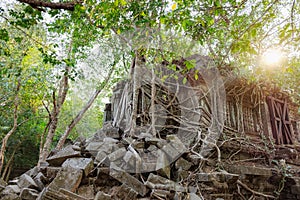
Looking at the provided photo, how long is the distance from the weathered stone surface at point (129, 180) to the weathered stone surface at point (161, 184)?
0.33 feet

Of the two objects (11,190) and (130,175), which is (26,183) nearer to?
(11,190)

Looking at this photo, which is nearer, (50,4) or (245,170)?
(50,4)

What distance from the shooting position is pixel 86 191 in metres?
2.87

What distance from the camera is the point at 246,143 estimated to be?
481 cm

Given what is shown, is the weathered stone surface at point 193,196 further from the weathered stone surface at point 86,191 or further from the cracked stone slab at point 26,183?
the cracked stone slab at point 26,183

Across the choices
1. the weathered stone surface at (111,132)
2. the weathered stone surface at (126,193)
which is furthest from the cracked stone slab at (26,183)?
the weathered stone surface at (111,132)

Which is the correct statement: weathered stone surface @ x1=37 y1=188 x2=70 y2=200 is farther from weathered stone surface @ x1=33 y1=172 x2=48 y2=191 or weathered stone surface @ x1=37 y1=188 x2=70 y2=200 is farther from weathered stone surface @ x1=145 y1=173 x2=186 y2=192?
weathered stone surface @ x1=145 y1=173 x2=186 y2=192

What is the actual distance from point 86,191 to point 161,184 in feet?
3.41

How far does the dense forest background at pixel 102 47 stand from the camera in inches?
104

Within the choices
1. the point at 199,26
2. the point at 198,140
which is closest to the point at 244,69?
the point at 198,140

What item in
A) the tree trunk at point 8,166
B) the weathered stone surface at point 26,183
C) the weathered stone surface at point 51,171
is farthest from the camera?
the tree trunk at point 8,166

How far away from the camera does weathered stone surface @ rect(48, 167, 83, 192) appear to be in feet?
8.82

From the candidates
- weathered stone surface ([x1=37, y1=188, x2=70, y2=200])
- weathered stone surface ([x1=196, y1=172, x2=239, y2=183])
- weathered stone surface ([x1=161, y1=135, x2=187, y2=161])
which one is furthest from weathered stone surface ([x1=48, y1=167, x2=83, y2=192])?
weathered stone surface ([x1=196, y1=172, x2=239, y2=183])

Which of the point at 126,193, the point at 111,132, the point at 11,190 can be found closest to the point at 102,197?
the point at 126,193
